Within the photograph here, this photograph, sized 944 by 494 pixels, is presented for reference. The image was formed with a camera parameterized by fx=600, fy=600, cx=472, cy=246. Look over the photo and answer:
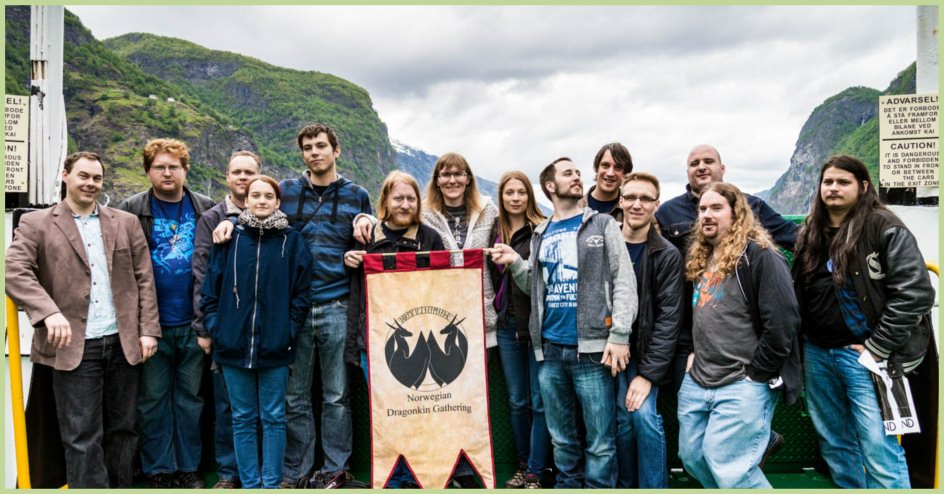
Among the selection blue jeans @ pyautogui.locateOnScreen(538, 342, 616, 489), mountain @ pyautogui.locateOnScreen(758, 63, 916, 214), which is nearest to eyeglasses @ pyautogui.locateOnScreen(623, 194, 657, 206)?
blue jeans @ pyautogui.locateOnScreen(538, 342, 616, 489)

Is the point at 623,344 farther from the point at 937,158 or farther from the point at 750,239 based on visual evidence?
the point at 937,158

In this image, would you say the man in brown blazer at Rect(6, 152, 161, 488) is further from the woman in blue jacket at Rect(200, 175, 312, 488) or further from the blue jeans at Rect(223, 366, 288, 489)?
the blue jeans at Rect(223, 366, 288, 489)

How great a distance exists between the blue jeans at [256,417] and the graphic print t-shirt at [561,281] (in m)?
1.70

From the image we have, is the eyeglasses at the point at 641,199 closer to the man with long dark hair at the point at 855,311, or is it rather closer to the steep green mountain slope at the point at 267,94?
the man with long dark hair at the point at 855,311

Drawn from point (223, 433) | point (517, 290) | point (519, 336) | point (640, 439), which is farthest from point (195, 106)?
point (640, 439)

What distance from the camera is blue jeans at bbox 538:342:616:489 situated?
3.52 metres

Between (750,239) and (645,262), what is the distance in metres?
0.59

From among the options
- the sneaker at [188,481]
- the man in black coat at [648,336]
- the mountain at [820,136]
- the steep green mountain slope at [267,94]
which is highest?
the steep green mountain slope at [267,94]

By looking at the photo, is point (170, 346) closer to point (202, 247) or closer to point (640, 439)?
point (202, 247)

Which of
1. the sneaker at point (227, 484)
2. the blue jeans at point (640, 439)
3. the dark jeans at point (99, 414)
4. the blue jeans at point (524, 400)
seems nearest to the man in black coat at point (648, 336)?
the blue jeans at point (640, 439)

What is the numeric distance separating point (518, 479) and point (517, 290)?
1252 mm

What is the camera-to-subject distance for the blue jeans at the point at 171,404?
4.02 metres

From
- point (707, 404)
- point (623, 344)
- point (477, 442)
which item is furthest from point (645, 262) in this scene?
point (477, 442)

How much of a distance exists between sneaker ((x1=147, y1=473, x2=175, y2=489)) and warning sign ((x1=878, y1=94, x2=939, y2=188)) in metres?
5.98
